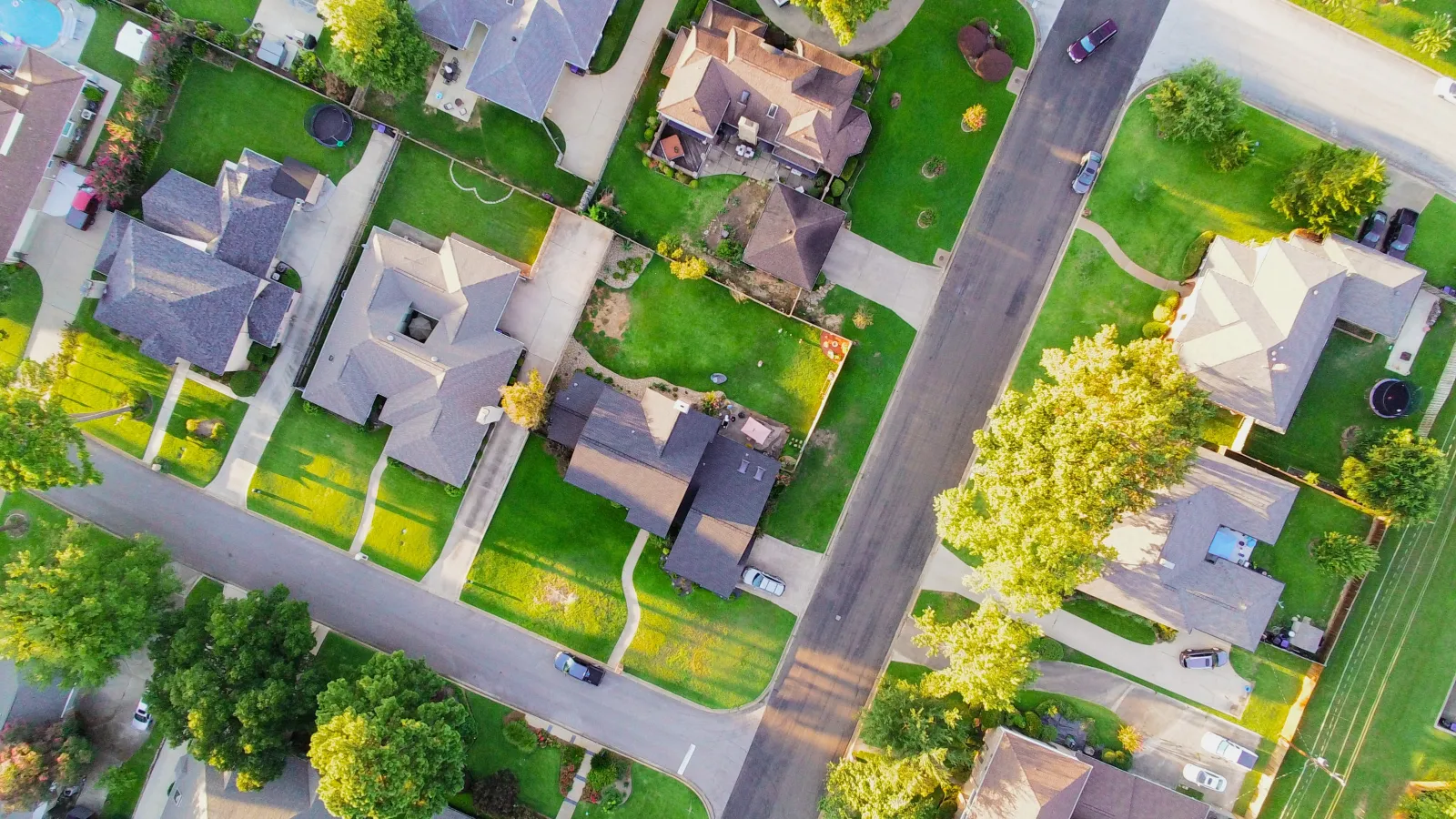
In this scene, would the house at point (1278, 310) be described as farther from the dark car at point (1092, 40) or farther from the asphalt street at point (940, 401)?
the dark car at point (1092, 40)

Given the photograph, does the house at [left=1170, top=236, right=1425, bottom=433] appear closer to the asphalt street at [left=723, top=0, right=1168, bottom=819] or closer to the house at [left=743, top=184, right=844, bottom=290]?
the asphalt street at [left=723, top=0, right=1168, bottom=819]

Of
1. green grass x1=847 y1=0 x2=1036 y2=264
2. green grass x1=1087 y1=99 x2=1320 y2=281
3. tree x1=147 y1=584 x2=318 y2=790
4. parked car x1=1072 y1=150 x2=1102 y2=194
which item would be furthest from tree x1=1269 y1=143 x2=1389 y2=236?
tree x1=147 y1=584 x2=318 y2=790

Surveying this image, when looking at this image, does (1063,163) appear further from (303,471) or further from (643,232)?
(303,471)

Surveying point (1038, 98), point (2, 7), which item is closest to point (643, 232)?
point (1038, 98)

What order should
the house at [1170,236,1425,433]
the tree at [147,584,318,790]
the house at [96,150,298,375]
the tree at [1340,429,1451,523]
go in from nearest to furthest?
the tree at [147,584,318,790], the house at [1170,236,1425,433], the tree at [1340,429,1451,523], the house at [96,150,298,375]

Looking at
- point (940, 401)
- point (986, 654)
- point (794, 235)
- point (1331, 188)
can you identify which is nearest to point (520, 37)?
point (794, 235)

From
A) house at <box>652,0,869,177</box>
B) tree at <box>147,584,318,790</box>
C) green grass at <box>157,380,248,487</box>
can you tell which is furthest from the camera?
green grass at <box>157,380,248,487</box>

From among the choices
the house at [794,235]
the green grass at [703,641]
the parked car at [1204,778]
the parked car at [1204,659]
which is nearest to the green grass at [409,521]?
the green grass at [703,641]
